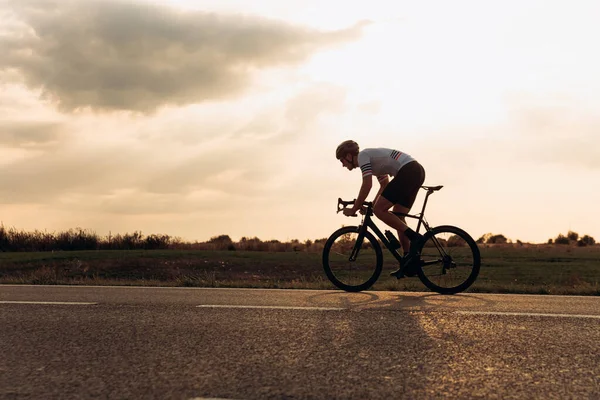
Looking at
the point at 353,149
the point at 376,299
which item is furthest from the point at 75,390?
the point at 353,149

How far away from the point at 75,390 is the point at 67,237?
4084 cm

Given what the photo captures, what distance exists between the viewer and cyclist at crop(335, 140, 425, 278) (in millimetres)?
8727

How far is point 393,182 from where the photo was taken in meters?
8.77

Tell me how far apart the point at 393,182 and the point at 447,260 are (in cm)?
129

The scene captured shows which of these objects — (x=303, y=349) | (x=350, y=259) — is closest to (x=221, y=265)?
(x=350, y=259)

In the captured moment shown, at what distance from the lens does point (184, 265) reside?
32.8 m

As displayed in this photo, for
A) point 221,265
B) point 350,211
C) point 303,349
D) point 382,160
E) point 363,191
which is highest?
point 382,160

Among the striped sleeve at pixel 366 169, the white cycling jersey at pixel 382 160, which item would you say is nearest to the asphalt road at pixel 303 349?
the striped sleeve at pixel 366 169

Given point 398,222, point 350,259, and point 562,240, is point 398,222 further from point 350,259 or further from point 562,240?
point 562,240

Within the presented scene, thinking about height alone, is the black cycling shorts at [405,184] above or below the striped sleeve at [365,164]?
below

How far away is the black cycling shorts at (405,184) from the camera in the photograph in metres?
8.73

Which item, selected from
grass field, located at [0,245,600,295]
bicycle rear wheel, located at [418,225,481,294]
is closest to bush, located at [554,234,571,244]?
grass field, located at [0,245,600,295]

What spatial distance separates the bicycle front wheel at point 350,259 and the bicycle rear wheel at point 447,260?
71cm

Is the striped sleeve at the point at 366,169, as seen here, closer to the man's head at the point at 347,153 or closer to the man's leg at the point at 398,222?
the man's head at the point at 347,153
